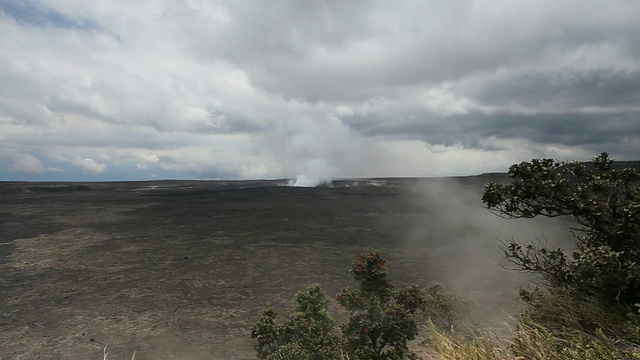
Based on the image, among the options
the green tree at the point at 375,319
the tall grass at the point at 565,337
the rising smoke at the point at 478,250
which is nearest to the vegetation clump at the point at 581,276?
the tall grass at the point at 565,337

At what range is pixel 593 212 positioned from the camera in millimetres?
5066

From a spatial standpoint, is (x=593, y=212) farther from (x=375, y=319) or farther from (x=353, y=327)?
(x=353, y=327)

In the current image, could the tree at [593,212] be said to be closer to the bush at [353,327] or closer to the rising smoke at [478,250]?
the rising smoke at [478,250]

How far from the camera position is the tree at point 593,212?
14.8ft

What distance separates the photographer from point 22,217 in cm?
4275

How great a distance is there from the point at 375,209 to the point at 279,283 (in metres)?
33.7

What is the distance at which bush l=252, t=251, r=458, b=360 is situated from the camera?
710 centimetres

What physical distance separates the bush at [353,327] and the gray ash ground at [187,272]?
15.9ft

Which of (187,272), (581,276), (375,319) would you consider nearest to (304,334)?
(375,319)

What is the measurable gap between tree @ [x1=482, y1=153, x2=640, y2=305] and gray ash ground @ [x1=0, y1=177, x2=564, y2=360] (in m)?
9.35

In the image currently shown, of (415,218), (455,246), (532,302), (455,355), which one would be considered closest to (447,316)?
(532,302)

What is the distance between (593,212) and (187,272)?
1979 cm

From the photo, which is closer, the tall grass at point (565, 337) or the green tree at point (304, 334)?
the tall grass at point (565, 337)

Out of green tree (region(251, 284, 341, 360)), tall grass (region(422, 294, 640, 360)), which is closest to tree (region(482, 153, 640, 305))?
tall grass (region(422, 294, 640, 360))
